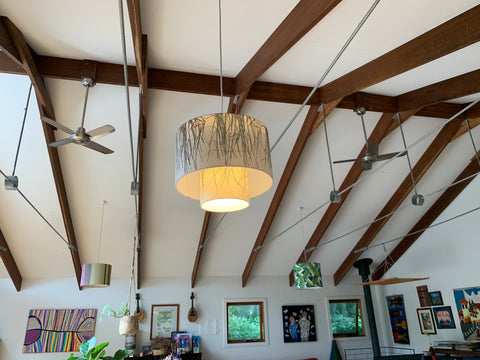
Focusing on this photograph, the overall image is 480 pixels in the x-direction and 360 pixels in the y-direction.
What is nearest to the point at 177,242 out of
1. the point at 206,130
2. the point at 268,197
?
the point at 268,197

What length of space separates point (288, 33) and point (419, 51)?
1.49 m

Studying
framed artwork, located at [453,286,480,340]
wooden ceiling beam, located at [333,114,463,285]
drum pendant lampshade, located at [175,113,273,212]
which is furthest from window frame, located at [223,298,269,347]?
drum pendant lampshade, located at [175,113,273,212]

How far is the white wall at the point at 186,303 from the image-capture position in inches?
293

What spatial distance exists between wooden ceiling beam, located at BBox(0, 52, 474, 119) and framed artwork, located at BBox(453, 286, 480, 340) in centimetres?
438

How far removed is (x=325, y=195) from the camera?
7.28 metres

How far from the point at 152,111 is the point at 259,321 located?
6.23 meters

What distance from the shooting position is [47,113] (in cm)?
484

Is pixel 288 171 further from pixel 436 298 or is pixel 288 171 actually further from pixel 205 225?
pixel 436 298

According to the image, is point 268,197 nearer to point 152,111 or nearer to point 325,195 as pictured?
point 325,195

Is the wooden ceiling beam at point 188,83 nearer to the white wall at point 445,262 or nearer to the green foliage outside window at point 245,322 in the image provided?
the white wall at point 445,262

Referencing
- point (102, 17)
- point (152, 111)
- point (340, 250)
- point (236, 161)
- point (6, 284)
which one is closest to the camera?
point (236, 161)

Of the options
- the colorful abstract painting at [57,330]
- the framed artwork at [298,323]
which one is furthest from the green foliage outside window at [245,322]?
the colorful abstract painting at [57,330]

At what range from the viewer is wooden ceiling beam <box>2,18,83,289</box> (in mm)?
3754

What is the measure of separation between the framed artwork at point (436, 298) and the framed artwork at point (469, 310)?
1.39ft
